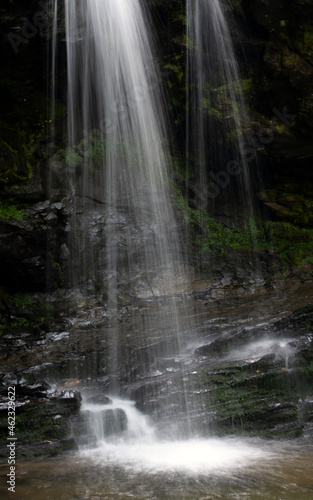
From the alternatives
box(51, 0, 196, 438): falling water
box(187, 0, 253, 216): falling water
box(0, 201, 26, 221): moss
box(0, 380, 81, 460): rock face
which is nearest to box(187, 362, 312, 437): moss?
Result: box(51, 0, 196, 438): falling water

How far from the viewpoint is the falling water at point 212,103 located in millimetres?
7699

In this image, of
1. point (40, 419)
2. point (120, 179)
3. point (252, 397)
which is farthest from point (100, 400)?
point (120, 179)

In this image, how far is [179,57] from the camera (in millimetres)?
7699

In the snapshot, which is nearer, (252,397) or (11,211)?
(252,397)

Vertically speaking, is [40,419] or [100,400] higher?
[100,400]

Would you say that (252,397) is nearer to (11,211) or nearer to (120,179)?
(120,179)

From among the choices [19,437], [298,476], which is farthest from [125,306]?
[298,476]

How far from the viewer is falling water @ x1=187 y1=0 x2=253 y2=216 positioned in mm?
7699

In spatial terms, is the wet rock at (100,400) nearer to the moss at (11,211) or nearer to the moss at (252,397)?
the moss at (252,397)

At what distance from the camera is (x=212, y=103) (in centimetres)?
794

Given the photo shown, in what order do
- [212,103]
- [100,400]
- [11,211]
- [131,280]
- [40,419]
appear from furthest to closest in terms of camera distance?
[212,103] → [131,280] → [11,211] → [100,400] → [40,419]

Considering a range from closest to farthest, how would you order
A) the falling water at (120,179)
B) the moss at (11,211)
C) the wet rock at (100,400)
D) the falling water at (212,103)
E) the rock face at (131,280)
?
the rock face at (131,280) → the wet rock at (100,400) → the moss at (11,211) → the falling water at (120,179) → the falling water at (212,103)

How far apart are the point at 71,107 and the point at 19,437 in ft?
20.8

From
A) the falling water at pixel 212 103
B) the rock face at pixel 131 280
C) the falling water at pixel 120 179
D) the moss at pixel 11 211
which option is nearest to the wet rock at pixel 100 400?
the rock face at pixel 131 280
